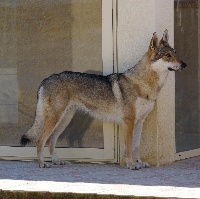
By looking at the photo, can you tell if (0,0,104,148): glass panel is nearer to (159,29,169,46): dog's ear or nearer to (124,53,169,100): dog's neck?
(124,53,169,100): dog's neck

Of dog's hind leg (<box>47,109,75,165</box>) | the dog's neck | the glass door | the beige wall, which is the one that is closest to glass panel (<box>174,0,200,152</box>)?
the beige wall

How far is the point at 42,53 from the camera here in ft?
29.7

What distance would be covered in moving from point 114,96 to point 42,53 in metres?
1.19

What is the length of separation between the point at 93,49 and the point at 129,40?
0.52m

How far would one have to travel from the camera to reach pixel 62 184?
6.91 metres

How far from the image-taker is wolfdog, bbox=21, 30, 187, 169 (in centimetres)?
→ 835

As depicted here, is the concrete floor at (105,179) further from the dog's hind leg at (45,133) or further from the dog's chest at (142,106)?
the dog's chest at (142,106)

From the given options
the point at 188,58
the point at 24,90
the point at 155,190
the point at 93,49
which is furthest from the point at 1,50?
the point at 155,190

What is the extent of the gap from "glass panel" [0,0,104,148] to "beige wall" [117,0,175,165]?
34 centimetres

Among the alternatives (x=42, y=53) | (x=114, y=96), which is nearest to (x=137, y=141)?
(x=114, y=96)

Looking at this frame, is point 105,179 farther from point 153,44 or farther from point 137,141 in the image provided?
point 153,44

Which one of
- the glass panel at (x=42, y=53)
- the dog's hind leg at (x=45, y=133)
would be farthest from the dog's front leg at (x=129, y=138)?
the dog's hind leg at (x=45, y=133)

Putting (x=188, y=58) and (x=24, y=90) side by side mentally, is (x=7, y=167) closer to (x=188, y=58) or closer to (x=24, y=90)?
(x=24, y=90)

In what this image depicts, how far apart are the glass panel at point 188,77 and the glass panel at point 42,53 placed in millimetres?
1015
